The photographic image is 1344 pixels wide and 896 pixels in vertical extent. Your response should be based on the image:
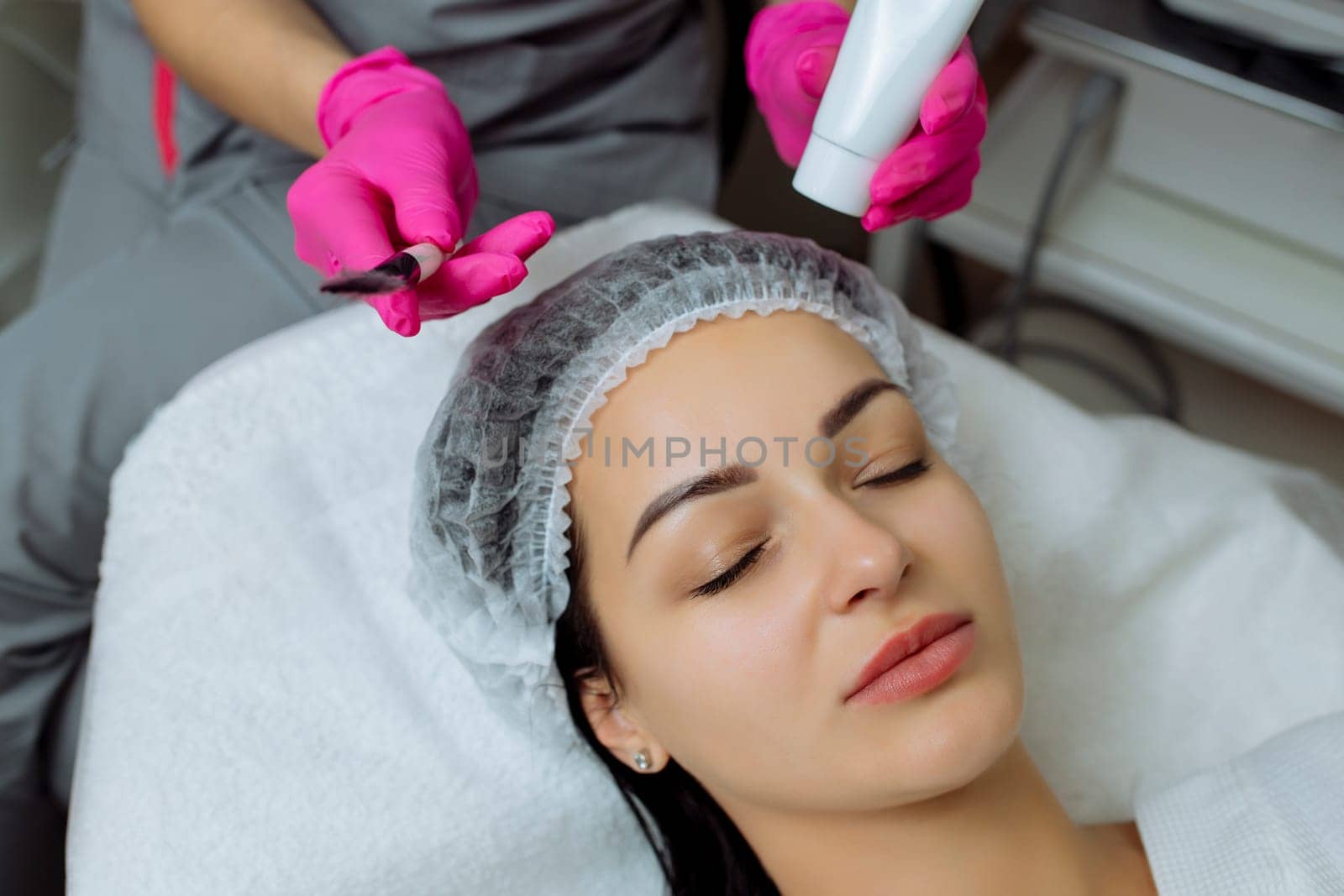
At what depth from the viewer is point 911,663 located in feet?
2.60

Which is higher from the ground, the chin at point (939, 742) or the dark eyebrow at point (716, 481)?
the dark eyebrow at point (716, 481)

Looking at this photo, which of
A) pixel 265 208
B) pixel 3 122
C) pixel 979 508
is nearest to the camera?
pixel 979 508

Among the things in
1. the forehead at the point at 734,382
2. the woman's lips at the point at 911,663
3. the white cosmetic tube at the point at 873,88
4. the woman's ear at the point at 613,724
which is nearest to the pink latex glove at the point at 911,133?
the white cosmetic tube at the point at 873,88

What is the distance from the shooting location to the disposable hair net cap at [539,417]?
87 centimetres

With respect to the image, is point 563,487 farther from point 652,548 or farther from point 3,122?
point 3,122

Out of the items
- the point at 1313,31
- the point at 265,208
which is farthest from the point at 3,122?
the point at 1313,31

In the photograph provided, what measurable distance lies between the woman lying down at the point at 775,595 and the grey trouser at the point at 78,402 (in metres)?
0.40

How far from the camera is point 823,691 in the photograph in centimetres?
79

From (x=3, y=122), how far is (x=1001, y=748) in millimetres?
1580

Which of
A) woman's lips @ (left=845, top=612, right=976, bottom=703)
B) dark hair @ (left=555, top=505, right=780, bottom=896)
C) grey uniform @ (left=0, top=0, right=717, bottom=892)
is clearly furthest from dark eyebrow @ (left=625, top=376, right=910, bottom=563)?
grey uniform @ (left=0, top=0, right=717, bottom=892)

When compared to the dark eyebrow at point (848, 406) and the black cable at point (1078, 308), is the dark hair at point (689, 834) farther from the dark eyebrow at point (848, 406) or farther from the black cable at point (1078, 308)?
the black cable at point (1078, 308)

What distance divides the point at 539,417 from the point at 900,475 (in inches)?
11.5

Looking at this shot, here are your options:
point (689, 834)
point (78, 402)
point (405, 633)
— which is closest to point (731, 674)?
point (689, 834)

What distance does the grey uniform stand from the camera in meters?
1.15
